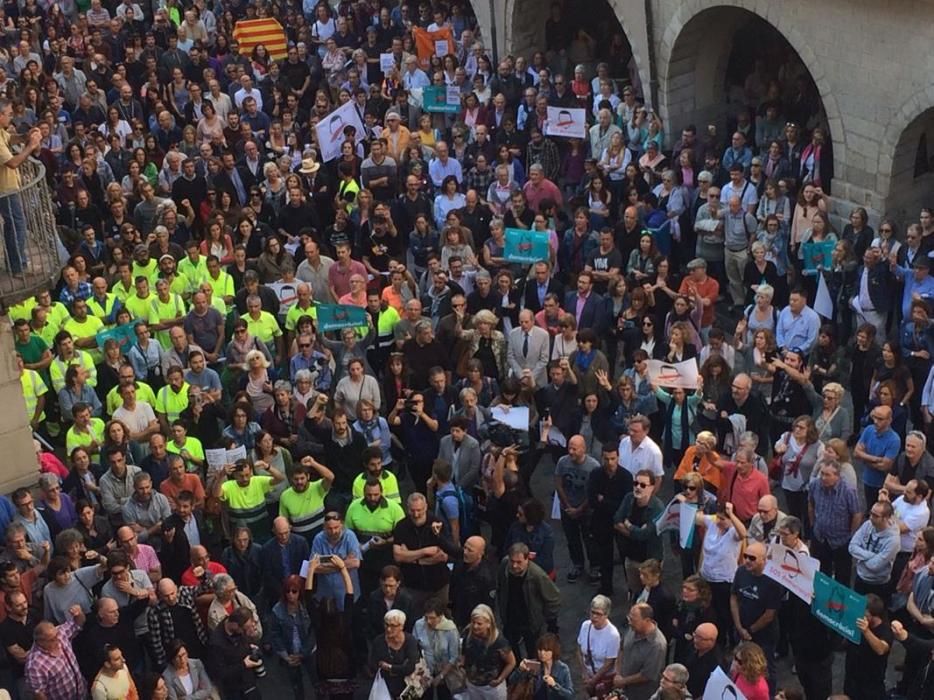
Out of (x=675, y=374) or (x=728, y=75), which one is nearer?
(x=675, y=374)

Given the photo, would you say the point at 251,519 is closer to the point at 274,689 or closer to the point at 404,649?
the point at 274,689

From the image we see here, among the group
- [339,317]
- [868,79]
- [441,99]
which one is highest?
[868,79]

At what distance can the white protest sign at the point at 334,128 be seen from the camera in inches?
785

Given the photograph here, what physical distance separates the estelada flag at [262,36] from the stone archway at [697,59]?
6.51 metres

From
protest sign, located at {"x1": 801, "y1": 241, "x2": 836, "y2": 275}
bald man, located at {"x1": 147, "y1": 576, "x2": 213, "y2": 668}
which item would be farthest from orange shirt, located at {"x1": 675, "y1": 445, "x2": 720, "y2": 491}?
protest sign, located at {"x1": 801, "y1": 241, "x2": 836, "y2": 275}

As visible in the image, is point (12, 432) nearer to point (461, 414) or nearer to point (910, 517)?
point (461, 414)

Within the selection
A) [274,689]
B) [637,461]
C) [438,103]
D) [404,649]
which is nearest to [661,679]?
[404,649]

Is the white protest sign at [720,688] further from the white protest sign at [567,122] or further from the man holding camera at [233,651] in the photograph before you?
the white protest sign at [567,122]

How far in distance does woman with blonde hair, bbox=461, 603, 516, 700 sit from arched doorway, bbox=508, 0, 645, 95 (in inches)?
551

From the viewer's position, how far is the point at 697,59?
21.5 metres

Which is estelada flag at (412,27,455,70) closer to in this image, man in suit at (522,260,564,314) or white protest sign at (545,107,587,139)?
white protest sign at (545,107,587,139)

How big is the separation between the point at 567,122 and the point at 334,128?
9.60 feet

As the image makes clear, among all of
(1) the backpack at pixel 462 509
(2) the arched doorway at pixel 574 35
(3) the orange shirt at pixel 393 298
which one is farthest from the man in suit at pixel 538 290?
(2) the arched doorway at pixel 574 35

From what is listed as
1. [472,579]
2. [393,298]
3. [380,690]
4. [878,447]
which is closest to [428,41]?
[393,298]
